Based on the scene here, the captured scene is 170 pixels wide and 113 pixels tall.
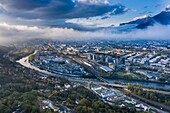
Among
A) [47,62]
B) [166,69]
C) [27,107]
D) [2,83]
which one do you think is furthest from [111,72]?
[27,107]

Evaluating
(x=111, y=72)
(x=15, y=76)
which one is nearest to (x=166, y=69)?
(x=111, y=72)

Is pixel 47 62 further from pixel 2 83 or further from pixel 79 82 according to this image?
pixel 2 83

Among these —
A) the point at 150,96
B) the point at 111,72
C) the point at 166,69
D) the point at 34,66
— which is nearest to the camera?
the point at 150,96

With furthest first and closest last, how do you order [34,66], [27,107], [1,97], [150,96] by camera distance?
1. [34,66]
2. [150,96]
3. [1,97]
4. [27,107]

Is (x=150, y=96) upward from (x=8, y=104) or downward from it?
downward

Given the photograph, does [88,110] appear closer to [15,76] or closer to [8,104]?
[8,104]

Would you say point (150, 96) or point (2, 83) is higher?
point (2, 83)

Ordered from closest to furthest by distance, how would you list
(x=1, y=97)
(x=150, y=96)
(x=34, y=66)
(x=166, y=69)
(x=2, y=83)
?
(x=1, y=97)
(x=150, y=96)
(x=2, y=83)
(x=166, y=69)
(x=34, y=66)

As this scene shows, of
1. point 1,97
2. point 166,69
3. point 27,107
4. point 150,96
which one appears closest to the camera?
point 27,107

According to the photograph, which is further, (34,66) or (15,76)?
(34,66)
